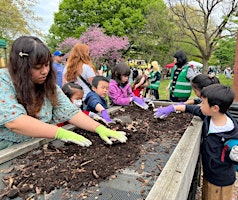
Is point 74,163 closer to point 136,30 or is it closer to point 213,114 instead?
point 213,114

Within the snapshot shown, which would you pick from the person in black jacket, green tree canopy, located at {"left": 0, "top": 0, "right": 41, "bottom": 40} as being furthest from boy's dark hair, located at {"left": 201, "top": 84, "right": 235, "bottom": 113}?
green tree canopy, located at {"left": 0, "top": 0, "right": 41, "bottom": 40}

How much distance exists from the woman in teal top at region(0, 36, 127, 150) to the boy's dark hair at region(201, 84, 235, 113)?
969mm

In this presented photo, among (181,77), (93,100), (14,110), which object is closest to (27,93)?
(14,110)

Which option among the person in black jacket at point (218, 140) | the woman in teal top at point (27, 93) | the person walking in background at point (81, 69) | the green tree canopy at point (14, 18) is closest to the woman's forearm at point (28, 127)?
the woman in teal top at point (27, 93)

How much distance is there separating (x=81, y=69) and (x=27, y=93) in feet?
6.20

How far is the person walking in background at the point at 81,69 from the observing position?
129 inches

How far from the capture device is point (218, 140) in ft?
6.44

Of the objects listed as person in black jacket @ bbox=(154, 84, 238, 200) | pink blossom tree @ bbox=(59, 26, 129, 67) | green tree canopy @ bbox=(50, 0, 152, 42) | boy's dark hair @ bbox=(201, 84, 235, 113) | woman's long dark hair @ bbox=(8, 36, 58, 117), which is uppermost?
green tree canopy @ bbox=(50, 0, 152, 42)

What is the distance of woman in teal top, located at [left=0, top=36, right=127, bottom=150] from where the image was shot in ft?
4.43

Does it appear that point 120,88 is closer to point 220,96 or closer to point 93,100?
point 93,100

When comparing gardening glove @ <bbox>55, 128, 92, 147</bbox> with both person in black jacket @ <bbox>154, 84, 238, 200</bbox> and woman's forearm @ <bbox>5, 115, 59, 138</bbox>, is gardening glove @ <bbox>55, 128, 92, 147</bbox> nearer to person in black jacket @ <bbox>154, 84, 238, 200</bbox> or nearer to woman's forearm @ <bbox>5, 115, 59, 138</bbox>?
woman's forearm @ <bbox>5, 115, 59, 138</bbox>

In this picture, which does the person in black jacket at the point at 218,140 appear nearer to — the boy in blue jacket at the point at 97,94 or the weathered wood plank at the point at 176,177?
the weathered wood plank at the point at 176,177

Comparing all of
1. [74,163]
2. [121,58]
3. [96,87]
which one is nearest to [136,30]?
[121,58]

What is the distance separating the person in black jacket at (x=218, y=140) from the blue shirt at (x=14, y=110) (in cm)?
118
